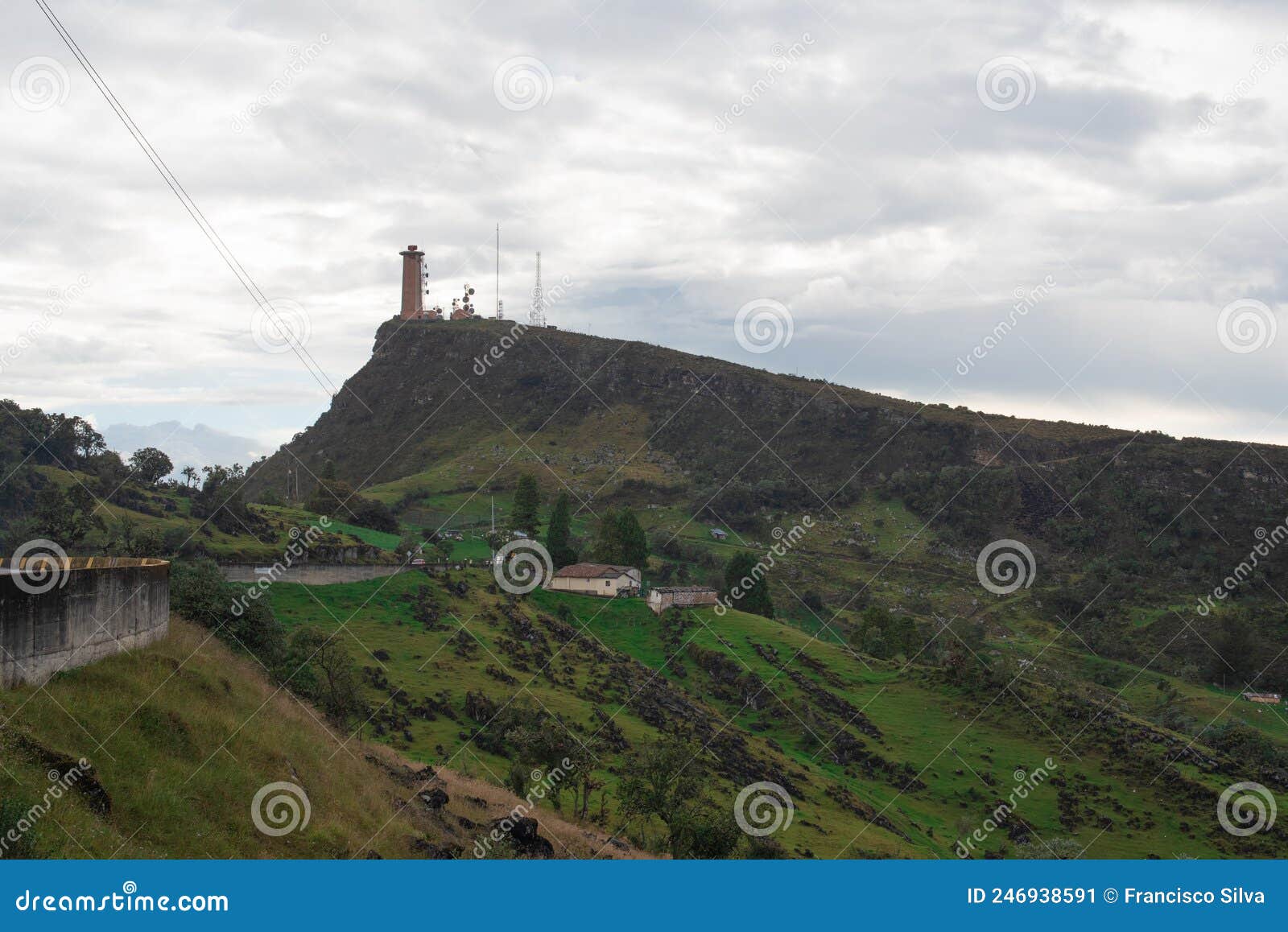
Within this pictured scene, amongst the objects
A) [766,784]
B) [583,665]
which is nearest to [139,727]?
[766,784]

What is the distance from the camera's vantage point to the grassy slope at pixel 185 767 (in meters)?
15.4

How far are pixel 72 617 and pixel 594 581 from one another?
224ft

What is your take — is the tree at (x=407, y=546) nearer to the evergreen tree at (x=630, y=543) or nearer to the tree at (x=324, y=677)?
the evergreen tree at (x=630, y=543)

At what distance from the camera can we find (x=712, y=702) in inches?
2714

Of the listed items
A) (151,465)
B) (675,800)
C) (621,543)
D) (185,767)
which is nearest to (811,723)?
(675,800)

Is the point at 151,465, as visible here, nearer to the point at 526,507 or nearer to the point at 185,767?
the point at 526,507

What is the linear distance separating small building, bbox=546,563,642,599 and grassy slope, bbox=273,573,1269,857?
570 centimetres

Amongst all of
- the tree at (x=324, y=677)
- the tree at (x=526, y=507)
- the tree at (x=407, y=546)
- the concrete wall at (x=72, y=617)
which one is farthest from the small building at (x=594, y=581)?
the concrete wall at (x=72, y=617)

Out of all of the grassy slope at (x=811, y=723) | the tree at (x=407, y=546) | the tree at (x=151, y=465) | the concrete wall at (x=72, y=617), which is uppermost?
the tree at (x=151, y=465)

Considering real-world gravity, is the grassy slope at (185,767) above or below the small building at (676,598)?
below

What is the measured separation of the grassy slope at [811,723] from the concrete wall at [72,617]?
2211cm

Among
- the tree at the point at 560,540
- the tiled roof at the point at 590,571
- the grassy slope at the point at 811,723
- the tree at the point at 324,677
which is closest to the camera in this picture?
the tree at the point at 324,677

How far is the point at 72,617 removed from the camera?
18.3m

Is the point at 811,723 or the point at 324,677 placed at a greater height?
the point at 324,677
